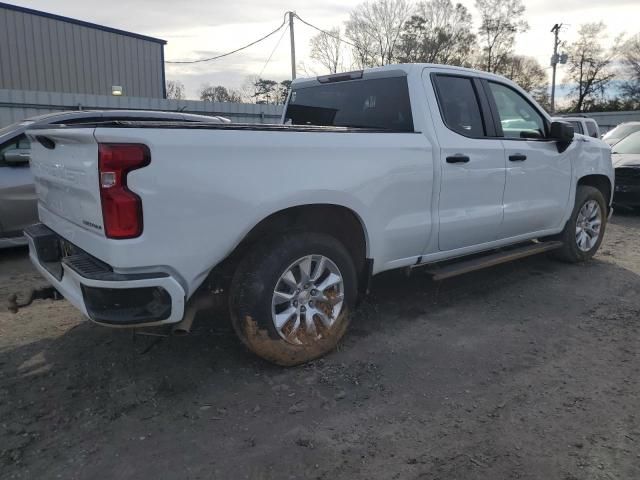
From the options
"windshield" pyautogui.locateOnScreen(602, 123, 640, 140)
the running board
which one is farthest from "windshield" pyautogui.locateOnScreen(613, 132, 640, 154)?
the running board

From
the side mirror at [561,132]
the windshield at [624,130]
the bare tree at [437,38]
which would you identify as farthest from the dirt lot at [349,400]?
the bare tree at [437,38]

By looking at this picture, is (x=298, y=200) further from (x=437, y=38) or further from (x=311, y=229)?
(x=437, y=38)

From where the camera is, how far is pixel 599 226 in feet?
20.4

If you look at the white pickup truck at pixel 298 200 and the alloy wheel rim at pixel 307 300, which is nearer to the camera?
the white pickup truck at pixel 298 200

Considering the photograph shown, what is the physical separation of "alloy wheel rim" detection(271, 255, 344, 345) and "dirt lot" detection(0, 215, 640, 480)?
25 cm

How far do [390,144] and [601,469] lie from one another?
2238mm

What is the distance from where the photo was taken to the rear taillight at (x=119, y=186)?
102 inches

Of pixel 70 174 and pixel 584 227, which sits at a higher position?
pixel 70 174

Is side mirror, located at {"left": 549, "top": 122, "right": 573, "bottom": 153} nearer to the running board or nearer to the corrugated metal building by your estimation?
the running board

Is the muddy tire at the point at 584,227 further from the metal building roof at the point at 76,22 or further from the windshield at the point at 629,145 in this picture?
the metal building roof at the point at 76,22

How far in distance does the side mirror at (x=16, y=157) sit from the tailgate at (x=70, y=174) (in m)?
2.65

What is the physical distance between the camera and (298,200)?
10.4ft

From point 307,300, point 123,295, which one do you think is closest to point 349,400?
point 307,300

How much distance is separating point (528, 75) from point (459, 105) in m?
52.8
